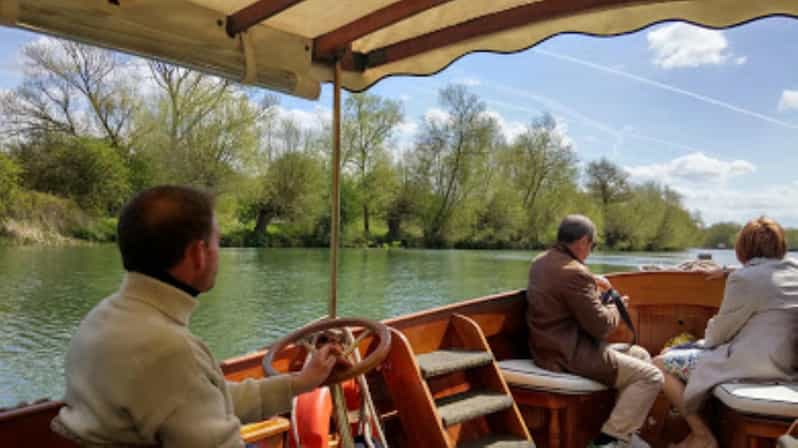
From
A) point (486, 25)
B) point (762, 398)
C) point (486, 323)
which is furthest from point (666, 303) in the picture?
point (486, 25)

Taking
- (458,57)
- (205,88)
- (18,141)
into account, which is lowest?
(458,57)

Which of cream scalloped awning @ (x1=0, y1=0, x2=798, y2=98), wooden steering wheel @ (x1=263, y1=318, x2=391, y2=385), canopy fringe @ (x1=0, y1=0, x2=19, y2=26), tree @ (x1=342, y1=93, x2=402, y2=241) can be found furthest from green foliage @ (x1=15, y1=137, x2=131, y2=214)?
wooden steering wheel @ (x1=263, y1=318, x2=391, y2=385)

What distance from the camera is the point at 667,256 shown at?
1176 inches

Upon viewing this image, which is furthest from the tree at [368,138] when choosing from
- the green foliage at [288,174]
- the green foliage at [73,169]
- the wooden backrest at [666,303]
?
the wooden backrest at [666,303]

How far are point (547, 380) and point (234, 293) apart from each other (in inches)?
601

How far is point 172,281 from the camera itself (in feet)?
3.42

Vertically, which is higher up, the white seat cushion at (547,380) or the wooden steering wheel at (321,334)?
the wooden steering wheel at (321,334)

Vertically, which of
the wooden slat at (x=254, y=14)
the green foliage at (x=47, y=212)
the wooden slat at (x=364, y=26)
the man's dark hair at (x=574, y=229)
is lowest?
the man's dark hair at (x=574, y=229)

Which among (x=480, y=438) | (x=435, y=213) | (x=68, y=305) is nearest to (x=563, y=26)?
(x=480, y=438)

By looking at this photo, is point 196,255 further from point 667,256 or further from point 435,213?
point 667,256

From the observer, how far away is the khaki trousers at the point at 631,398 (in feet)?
7.89

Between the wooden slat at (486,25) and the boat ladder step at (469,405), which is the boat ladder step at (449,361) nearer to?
the boat ladder step at (469,405)

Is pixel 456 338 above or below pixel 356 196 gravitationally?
below

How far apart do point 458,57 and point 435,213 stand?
80.6ft
